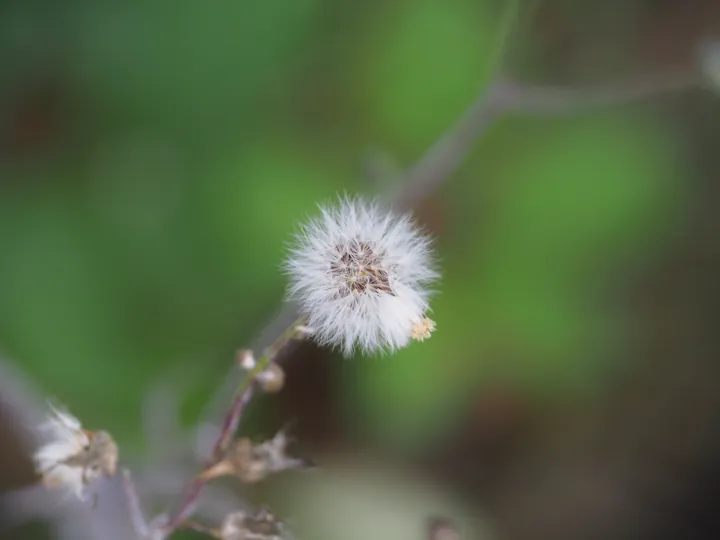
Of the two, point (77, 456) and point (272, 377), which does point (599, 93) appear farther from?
point (77, 456)

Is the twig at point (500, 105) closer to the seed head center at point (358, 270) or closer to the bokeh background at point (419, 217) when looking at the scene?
the bokeh background at point (419, 217)

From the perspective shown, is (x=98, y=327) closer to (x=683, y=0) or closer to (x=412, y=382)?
(x=412, y=382)

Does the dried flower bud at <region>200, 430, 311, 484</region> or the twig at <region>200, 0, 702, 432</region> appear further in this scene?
the twig at <region>200, 0, 702, 432</region>

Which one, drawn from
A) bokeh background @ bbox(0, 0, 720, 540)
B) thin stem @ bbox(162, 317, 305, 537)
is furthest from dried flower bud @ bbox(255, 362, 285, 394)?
bokeh background @ bbox(0, 0, 720, 540)

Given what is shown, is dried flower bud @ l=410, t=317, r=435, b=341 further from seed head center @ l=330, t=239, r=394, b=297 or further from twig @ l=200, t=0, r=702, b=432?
twig @ l=200, t=0, r=702, b=432

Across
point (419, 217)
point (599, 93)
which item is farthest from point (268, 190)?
point (599, 93)
